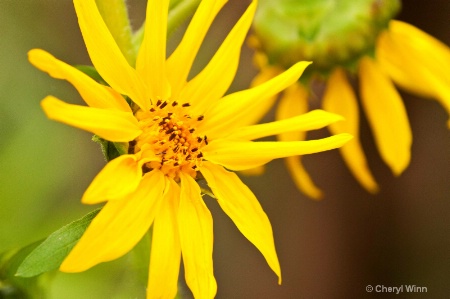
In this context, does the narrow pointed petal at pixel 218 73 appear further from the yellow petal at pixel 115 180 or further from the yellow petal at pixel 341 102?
the yellow petal at pixel 341 102

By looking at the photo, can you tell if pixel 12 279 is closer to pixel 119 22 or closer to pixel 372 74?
pixel 119 22

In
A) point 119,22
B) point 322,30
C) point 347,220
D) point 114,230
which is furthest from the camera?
point 347,220

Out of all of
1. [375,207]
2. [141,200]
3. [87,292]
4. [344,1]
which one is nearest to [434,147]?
[375,207]

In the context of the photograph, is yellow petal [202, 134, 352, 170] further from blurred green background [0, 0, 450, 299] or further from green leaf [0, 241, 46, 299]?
blurred green background [0, 0, 450, 299]

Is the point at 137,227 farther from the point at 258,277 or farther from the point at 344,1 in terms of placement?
the point at 258,277

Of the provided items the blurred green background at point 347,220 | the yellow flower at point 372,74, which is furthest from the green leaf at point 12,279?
the blurred green background at point 347,220

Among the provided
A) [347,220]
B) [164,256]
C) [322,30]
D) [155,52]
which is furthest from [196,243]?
[347,220]
